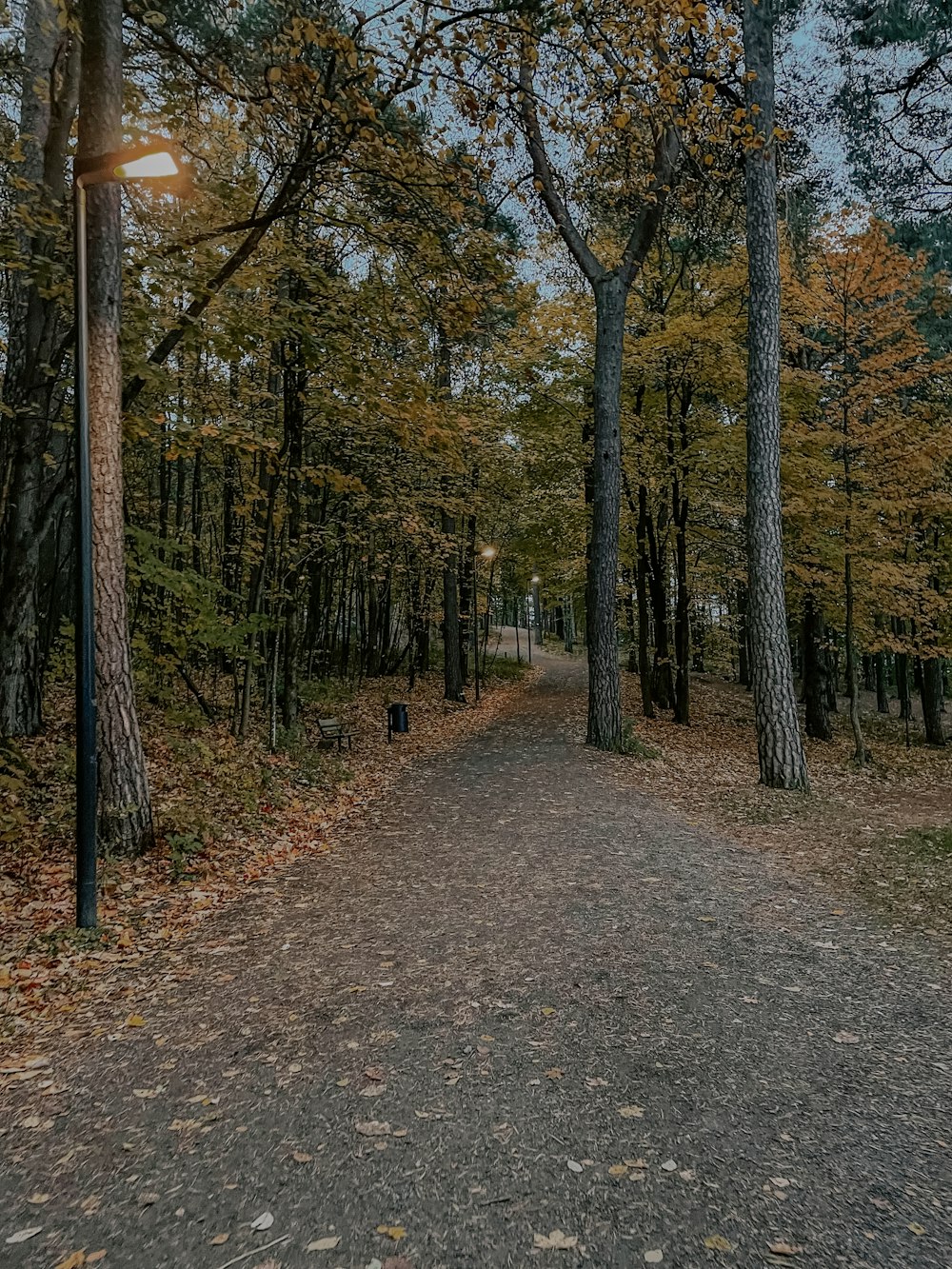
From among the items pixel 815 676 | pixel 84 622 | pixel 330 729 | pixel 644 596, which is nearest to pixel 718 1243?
pixel 84 622

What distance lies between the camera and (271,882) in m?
5.63

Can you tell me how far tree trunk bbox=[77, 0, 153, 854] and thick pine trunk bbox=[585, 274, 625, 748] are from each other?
22.7ft

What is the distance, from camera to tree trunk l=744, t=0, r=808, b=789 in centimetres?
845

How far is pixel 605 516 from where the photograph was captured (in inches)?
430

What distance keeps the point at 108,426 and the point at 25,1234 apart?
4929 millimetres

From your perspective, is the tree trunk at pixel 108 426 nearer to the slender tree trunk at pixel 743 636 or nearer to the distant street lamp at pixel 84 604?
the distant street lamp at pixel 84 604

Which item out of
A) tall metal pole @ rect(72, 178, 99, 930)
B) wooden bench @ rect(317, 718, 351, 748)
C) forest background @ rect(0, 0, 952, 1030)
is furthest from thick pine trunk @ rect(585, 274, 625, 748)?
tall metal pole @ rect(72, 178, 99, 930)

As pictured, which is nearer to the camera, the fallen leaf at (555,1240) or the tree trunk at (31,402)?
the fallen leaf at (555,1240)

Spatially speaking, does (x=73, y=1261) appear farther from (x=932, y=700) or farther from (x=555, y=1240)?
(x=932, y=700)

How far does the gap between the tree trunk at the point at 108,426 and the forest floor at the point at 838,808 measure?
547 centimetres

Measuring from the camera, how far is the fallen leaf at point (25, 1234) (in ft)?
7.08

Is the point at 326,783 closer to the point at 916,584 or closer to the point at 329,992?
the point at 329,992

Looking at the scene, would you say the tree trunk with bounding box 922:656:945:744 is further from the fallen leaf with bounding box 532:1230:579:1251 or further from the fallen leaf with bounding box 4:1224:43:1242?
the fallen leaf with bounding box 4:1224:43:1242

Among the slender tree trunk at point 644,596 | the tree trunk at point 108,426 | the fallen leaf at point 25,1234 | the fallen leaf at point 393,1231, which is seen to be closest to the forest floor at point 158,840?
the tree trunk at point 108,426
